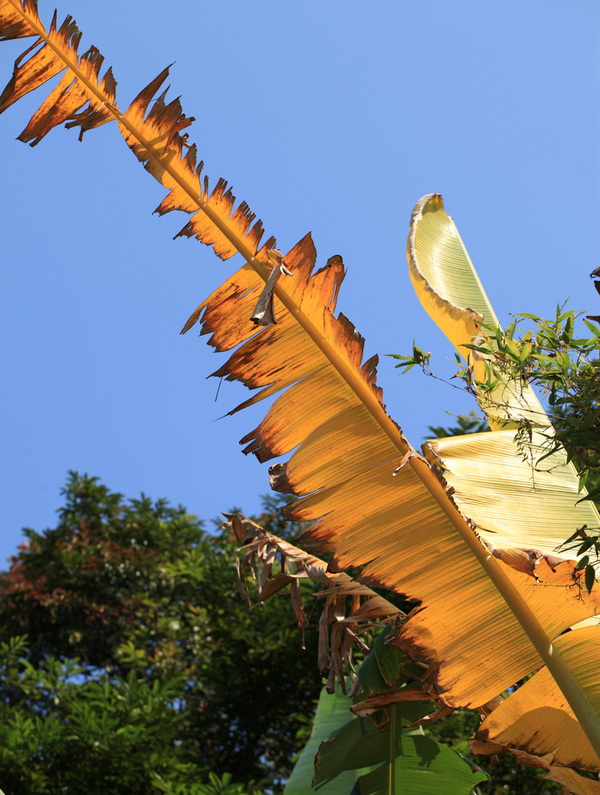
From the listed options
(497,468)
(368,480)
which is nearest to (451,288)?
(497,468)

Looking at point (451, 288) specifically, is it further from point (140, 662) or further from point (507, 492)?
point (140, 662)

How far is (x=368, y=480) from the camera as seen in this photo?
2.63 meters

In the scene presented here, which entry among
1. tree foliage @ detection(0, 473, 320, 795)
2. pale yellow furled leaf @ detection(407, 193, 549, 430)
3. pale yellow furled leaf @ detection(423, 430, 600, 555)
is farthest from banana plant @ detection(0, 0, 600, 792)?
tree foliage @ detection(0, 473, 320, 795)

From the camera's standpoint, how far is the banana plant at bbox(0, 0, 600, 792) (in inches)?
102

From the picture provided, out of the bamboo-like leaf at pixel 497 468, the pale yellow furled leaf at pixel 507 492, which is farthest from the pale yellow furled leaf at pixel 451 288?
the pale yellow furled leaf at pixel 507 492

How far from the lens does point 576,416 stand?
89.0 inches

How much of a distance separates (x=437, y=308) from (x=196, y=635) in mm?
8573

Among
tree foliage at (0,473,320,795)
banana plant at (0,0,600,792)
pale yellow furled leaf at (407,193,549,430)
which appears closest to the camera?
banana plant at (0,0,600,792)

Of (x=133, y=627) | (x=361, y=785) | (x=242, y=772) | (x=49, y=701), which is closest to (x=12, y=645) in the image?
(x=49, y=701)

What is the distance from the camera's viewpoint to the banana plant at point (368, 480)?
260 centimetres

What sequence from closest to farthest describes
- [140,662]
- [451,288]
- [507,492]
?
1. [507,492]
2. [451,288]
3. [140,662]

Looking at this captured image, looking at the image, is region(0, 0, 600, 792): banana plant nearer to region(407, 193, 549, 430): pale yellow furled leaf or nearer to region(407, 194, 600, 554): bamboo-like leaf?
region(407, 194, 600, 554): bamboo-like leaf

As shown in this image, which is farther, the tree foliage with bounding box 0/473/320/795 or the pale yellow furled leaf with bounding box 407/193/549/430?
→ the tree foliage with bounding box 0/473/320/795

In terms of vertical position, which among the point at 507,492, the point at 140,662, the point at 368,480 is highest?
the point at 140,662
